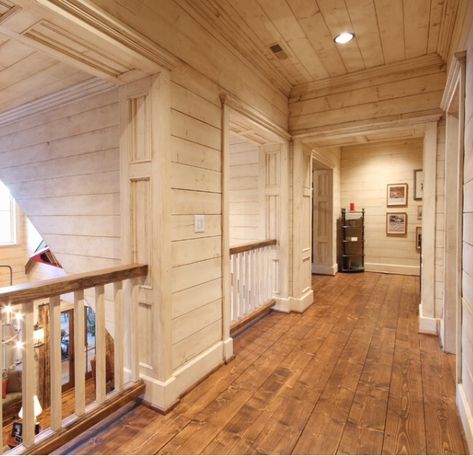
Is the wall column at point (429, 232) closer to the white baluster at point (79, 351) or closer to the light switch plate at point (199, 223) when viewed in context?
the light switch plate at point (199, 223)

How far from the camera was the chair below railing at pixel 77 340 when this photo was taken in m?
1.41

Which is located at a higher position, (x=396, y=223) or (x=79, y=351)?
(x=396, y=223)

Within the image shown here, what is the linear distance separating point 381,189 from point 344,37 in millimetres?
4218

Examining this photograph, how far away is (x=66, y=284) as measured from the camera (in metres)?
1.54

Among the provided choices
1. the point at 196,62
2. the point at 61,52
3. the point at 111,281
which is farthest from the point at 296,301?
the point at 61,52

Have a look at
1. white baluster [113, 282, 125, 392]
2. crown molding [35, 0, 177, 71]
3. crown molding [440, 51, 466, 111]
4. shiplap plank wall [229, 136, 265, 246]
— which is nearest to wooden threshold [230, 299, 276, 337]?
shiplap plank wall [229, 136, 265, 246]

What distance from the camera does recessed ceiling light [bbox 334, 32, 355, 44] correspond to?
2.58m

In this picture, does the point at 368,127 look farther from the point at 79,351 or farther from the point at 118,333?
the point at 79,351

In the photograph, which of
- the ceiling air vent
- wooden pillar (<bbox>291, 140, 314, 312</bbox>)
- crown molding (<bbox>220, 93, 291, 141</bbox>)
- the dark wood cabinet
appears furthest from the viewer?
the dark wood cabinet

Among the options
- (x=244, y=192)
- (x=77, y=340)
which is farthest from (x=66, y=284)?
(x=244, y=192)

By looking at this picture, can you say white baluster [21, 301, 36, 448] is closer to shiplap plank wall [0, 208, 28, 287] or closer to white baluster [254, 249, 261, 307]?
white baluster [254, 249, 261, 307]

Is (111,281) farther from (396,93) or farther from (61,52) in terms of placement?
(396,93)

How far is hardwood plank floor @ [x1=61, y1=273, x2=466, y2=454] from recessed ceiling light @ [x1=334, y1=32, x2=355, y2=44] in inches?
107

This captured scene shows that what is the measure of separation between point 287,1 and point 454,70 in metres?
1.23
